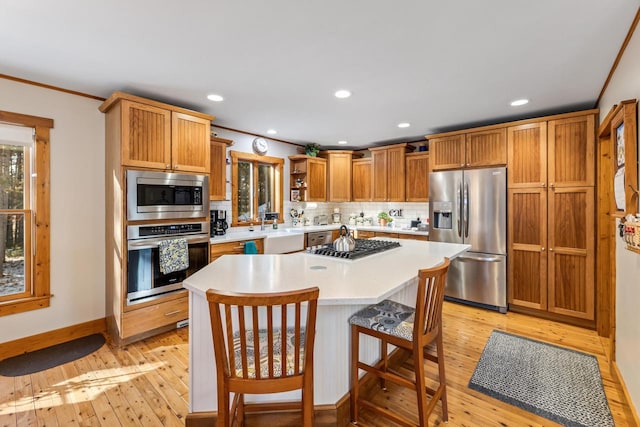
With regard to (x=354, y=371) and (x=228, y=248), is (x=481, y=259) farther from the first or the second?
(x=228, y=248)

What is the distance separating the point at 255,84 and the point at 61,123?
1.92 meters

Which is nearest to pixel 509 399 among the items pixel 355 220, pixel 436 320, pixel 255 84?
pixel 436 320

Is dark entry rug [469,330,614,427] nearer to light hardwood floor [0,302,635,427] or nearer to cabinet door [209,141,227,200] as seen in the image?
light hardwood floor [0,302,635,427]

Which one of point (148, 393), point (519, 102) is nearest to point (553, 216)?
point (519, 102)

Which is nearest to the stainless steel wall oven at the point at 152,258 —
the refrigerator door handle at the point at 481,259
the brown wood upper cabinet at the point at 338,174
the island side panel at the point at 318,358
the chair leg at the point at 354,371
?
the island side panel at the point at 318,358

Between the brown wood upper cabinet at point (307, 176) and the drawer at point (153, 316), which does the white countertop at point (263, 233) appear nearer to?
the brown wood upper cabinet at point (307, 176)

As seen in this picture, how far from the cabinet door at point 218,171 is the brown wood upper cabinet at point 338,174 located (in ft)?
7.10

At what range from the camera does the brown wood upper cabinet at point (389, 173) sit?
5.05 metres

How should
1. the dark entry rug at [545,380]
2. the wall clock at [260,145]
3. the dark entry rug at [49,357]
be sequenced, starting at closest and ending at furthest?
the dark entry rug at [545,380], the dark entry rug at [49,357], the wall clock at [260,145]

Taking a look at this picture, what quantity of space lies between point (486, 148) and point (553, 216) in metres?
1.10

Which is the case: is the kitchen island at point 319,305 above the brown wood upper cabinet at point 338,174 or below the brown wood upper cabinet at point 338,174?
below

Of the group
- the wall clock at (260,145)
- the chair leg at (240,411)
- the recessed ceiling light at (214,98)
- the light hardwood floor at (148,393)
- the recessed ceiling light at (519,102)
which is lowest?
the light hardwood floor at (148,393)

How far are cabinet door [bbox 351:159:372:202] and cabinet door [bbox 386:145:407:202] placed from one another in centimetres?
45

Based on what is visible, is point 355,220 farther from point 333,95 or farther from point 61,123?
point 61,123
